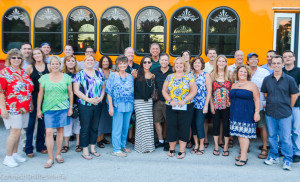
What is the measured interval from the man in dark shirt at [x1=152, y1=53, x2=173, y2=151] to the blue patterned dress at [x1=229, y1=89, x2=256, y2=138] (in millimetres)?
1172

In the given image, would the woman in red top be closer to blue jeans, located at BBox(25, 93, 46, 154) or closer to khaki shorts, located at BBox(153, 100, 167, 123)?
blue jeans, located at BBox(25, 93, 46, 154)

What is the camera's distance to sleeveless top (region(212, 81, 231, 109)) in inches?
168

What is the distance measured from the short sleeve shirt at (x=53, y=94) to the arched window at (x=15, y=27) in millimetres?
1849

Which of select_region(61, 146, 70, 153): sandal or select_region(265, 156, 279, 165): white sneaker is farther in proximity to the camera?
select_region(61, 146, 70, 153): sandal

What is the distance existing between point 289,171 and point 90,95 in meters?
3.16

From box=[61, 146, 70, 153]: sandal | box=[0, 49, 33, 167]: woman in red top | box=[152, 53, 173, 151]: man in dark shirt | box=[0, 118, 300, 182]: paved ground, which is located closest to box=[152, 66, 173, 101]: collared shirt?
box=[152, 53, 173, 151]: man in dark shirt

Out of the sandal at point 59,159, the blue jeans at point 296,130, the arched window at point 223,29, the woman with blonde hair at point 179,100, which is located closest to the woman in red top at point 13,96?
the sandal at point 59,159

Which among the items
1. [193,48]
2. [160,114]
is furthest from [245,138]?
[193,48]

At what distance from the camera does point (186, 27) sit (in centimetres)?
496

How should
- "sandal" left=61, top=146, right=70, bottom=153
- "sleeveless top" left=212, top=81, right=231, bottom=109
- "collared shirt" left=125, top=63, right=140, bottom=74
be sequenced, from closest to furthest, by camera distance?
"sleeveless top" left=212, top=81, right=231, bottom=109 < "sandal" left=61, top=146, right=70, bottom=153 < "collared shirt" left=125, top=63, right=140, bottom=74

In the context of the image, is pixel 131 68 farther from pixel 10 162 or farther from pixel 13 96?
pixel 10 162

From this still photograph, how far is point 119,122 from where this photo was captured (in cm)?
430

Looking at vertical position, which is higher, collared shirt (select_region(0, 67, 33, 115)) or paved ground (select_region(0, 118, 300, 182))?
collared shirt (select_region(0, 67, 33, 115))

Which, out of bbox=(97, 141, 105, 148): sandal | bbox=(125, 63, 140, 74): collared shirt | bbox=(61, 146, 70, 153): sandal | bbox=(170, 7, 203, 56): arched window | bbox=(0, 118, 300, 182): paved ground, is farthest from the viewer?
bbox=(170, 7, 203, 56): arched window
